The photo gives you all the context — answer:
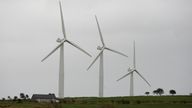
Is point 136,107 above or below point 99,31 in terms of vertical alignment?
below

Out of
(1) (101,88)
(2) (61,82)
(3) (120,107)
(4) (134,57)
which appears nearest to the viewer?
(3) (120,107)

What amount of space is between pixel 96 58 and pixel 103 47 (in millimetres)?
4213

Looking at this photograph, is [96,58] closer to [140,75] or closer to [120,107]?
[140,75]

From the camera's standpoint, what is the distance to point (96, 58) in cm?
12169

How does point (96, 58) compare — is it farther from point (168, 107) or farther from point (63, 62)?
point (168, 107)

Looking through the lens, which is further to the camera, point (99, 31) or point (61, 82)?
point (99, 31)

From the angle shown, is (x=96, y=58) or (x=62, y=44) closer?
(x=62, y=44)

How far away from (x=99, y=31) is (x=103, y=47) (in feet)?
23.1

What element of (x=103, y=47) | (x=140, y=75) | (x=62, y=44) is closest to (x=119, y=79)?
(x=140, y=75)

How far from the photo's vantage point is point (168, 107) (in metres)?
75.2

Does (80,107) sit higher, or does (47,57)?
(47,57)

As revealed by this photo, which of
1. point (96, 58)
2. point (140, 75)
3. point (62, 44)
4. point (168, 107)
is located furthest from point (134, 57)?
point (168, 107)

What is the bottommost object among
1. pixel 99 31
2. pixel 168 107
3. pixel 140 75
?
pixel 168 107

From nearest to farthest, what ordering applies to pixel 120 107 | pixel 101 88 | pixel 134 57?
pixel 120 107 < pixel 101 88 < pixel 134 57
